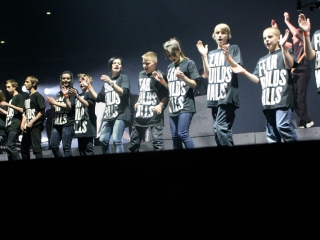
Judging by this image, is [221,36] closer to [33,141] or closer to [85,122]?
[85,122]

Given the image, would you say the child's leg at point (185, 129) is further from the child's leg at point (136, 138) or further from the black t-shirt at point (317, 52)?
the black t-shirt at point (317, 52)

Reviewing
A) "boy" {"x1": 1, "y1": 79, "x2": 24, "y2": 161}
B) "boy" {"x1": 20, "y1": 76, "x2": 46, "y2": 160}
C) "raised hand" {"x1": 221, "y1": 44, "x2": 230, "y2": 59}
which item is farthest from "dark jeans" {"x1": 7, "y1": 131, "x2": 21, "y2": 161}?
"raised hand" {"x1": 221, "y1": 44, "x2": 230, "y2": 59}

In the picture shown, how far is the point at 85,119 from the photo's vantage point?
508 cm

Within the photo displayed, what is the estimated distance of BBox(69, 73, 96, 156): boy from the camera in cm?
504

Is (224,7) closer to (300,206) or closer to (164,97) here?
(164,97)

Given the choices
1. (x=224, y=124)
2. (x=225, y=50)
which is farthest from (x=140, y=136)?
(x=225, y=50)

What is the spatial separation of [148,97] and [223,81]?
2.84 feet

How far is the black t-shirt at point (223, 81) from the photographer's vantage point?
13.2ft

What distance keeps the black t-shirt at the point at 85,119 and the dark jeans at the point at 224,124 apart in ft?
5.36

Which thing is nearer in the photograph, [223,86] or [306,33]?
[306,33]

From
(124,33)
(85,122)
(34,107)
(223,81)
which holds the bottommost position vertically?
(85,122)

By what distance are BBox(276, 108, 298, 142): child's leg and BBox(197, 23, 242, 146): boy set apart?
423mm

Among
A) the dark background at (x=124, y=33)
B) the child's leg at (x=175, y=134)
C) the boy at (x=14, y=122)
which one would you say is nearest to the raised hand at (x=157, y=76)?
the child's leg at (x=175, y=134)

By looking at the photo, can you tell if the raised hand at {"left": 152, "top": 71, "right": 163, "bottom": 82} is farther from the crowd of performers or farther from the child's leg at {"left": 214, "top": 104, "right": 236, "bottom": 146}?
the child's leg at {"left": 214, "top": 104, "right": 236, "bottom": 146}
